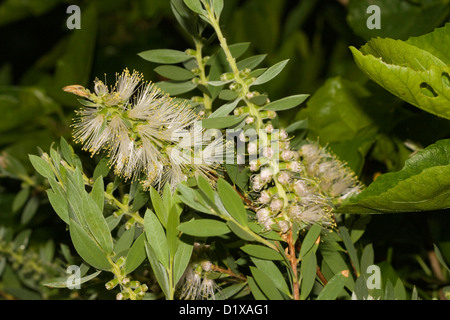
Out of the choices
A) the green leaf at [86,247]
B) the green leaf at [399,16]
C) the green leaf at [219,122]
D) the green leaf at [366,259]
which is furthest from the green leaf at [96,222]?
the green leaf at [399,16]

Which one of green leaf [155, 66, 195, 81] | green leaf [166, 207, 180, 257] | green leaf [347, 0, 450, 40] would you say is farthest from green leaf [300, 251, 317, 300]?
green leaf [347, 0, 450, 40]

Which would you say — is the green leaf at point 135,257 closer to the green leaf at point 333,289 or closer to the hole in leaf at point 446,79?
the green leaf at point 333,289

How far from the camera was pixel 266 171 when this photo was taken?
15.7 inches

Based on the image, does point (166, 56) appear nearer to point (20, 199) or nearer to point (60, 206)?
point (60, 206)

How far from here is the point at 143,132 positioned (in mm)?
413

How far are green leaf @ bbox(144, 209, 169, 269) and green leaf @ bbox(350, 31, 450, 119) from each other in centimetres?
21

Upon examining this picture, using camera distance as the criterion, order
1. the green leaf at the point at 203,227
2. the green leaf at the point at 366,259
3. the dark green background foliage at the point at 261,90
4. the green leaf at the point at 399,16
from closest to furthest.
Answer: the green leaf at the point at 203,227, the green leaf at the point at 366,259, the dark green background foliage at the point at 261,90, the green leaf at the point at 399,16

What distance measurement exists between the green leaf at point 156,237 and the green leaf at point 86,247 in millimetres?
42

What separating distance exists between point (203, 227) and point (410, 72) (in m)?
0.20

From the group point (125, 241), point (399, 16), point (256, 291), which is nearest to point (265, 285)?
point (256, 291)

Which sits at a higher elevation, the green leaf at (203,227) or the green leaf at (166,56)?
the green leaf at (166,56)

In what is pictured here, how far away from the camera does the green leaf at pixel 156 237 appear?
1.28 ft

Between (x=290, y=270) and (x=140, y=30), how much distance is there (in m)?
1.10

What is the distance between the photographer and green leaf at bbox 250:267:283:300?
40 cm
